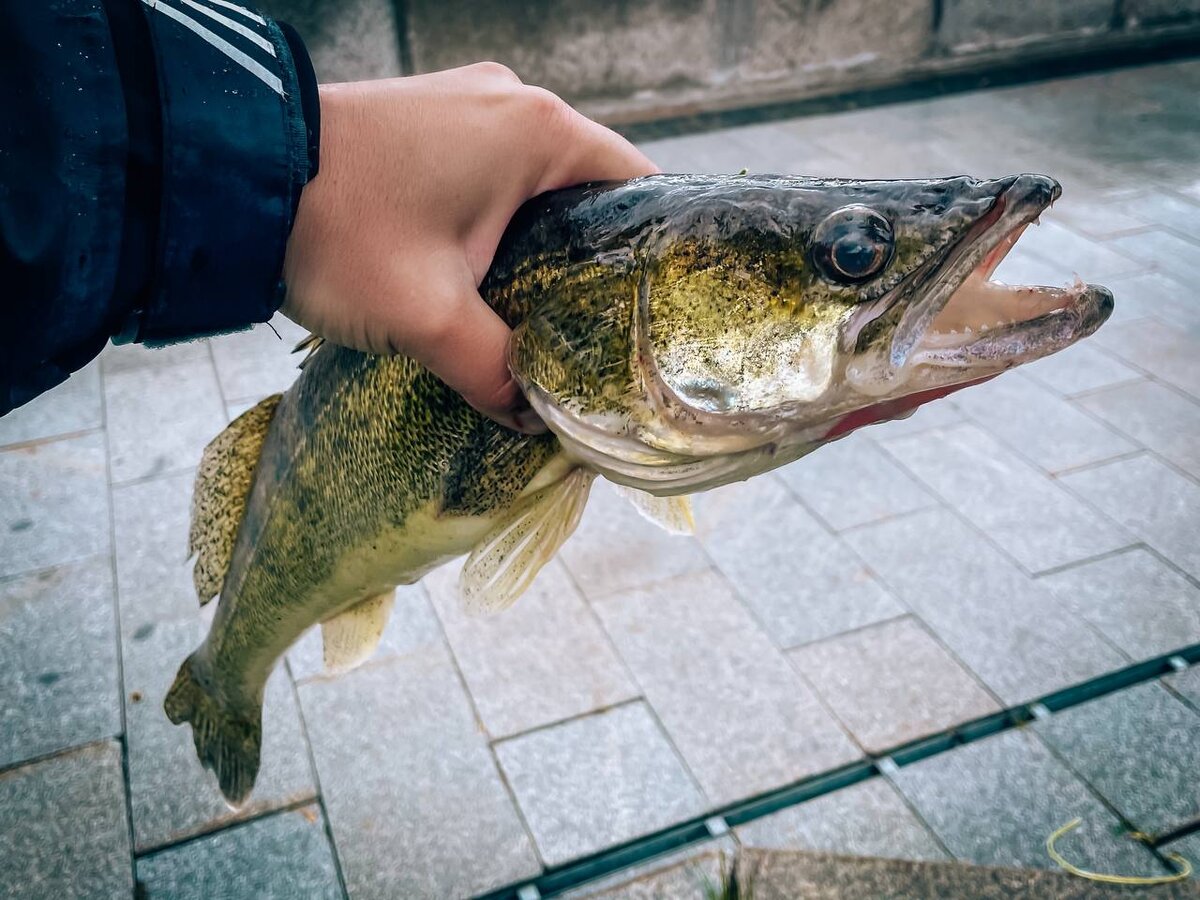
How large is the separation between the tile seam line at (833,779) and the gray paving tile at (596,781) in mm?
39

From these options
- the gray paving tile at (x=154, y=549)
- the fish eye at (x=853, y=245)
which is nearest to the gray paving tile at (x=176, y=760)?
the gray paving tile at (x=154, y=549)

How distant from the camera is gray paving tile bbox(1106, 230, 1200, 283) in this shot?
5.44m

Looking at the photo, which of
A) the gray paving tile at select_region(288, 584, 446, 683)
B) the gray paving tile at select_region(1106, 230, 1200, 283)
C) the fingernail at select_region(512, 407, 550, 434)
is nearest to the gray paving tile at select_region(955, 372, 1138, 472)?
the gray paving tile at select_region(1106, 230, 1200, 283)

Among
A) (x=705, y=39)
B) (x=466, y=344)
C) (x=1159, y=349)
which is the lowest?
(x=1159, y=349)

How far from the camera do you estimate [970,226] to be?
118 cm

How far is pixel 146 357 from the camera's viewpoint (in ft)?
15.6

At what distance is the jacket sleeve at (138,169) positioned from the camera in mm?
1091

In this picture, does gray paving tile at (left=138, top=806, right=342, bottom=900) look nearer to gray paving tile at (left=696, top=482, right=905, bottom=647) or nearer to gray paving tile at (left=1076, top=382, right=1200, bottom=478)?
gray paving tile at (left=696, top=482, right=905, bottom=647)

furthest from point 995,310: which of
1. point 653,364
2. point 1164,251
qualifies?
point 1164,251

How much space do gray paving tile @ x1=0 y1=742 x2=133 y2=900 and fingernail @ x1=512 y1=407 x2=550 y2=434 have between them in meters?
1.85

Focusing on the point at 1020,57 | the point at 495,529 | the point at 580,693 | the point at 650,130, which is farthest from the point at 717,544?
the point at 1020,57

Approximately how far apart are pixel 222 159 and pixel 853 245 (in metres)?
0.75

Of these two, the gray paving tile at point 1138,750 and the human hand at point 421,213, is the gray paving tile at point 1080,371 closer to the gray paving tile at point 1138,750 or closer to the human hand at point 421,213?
the gray paving tile at point 1138,750

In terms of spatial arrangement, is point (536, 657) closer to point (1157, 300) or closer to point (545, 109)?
point (545, 109)
